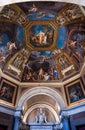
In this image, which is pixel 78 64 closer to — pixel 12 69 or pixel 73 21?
pixel 73 21

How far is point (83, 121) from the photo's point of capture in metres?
11.1

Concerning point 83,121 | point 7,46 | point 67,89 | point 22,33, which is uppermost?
point 22,33

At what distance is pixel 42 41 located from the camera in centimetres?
1221

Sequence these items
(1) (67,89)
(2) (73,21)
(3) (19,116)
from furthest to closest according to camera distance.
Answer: (1) (67,89)
(3) (19,116)
(2) (73,21)

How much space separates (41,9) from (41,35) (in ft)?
7.63

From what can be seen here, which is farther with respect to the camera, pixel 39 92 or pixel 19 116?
pixel 39 92

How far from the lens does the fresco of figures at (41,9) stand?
9.40 metres

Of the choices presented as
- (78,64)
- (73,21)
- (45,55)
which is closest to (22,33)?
(45,55)

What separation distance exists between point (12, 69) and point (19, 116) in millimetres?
3605

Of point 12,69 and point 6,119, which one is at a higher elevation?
point 12,69

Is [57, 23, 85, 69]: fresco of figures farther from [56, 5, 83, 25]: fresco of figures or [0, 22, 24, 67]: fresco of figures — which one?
[0, 22, 24, 67]: fresco of figures

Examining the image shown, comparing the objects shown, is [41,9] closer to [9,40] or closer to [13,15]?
[13,15]

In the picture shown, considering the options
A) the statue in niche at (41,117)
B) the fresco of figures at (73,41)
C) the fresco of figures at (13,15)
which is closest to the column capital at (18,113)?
the statue in niche at (41,117)

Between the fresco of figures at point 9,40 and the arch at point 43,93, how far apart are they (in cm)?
321
